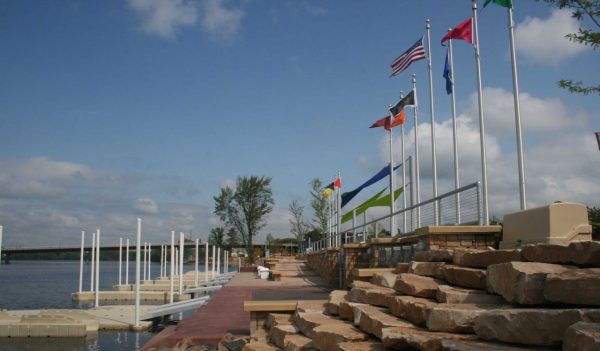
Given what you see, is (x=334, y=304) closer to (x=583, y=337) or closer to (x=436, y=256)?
(x=436, y=256)

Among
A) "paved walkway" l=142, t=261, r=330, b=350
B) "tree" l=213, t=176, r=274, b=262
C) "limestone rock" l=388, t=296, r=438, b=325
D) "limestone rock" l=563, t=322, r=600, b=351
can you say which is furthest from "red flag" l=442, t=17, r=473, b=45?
"tree" l=213, t=176, r=274, b=262

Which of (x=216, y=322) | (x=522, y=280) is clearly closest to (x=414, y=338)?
(x=522, y=280)

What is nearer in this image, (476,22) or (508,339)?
(508,339)

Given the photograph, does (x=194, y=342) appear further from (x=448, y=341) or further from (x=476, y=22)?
(x=476, y=22)

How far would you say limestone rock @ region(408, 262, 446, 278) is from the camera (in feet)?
20.4

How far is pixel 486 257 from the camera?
5414 mm

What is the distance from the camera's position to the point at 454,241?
7.79 meters

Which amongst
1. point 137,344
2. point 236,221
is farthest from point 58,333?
point 236,221

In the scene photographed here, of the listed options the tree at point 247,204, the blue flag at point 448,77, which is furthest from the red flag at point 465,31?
the tree at point 247,204

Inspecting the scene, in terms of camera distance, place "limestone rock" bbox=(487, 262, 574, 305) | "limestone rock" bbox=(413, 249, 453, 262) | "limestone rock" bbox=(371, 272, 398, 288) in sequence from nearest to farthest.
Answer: "limestone rock" bbox=(487, 262, 574, 305)
"limestone rock" bbox=(413, 249, 453, 262)
"limestone rock" bbox=(371, 272, 398, 288)

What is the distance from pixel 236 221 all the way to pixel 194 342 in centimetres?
6130

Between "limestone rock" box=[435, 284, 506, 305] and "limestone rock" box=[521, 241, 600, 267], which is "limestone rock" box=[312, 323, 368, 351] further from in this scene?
"limestone rock" box=[521, 241, 600, 267]

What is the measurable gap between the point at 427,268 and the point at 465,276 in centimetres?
110

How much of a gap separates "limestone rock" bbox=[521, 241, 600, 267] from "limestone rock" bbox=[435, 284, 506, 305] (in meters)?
0.48
